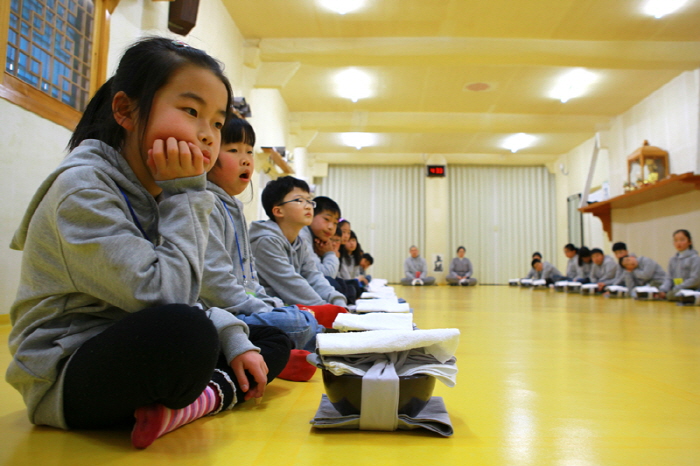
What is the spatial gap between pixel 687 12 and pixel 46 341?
19.1ft

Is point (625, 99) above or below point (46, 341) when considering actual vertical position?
above

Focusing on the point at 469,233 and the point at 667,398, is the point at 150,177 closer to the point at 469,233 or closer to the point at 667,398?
the point at 667,398

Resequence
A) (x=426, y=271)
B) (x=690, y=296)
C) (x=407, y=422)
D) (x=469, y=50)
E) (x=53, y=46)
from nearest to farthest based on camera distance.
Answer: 1. (x=407, y=422)
2. (x=53, y=46)
3. (x=690, y=296)
4. (x=469, y=50)
5. (x=426, y=271)

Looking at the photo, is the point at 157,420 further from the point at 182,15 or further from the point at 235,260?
the point at 182,15

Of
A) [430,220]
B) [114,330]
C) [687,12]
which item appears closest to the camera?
[114,330]

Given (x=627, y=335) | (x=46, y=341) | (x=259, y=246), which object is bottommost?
(x=627, y=335)

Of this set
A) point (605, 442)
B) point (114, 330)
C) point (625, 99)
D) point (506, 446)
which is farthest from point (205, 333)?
point (625, 99)

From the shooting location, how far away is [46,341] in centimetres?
77

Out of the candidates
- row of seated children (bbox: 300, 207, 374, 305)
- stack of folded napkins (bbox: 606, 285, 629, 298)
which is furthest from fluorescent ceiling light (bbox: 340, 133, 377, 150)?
row of seated children (bbox: 300, 207, 374, 305)

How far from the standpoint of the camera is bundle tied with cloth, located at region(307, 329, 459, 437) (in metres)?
0.83

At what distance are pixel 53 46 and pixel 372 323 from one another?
236 centimetres

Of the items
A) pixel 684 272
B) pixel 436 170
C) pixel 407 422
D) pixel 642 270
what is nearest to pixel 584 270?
pixel 642 270

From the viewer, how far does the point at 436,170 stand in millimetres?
10688

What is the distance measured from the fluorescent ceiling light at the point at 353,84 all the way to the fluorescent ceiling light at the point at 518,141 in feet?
11.5
